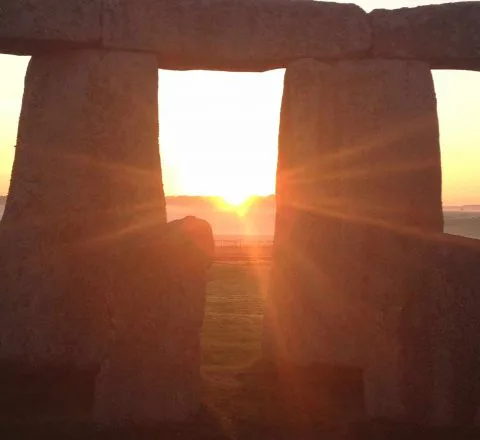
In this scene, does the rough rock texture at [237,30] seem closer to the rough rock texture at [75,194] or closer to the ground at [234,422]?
the rough rock texture at [75,194]

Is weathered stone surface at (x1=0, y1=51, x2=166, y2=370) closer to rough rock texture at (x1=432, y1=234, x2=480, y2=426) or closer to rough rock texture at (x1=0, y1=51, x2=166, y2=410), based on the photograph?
rough rock texture at (x1=0, y1=51, x2=166, y2=410)

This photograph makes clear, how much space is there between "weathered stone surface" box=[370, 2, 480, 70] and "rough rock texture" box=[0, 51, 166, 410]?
2206 mm

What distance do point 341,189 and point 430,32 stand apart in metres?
1.74

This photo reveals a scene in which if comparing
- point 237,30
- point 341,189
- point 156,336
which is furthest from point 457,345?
point 237,30

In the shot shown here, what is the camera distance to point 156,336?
4465mm

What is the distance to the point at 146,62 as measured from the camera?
5.71 metres

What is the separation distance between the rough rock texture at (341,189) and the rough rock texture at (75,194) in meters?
1.27

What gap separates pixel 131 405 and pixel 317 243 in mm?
2275

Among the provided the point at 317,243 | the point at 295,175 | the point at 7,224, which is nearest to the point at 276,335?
the point at 317,243

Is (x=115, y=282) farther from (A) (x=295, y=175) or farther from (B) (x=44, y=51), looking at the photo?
(B) (x=44, y=51)

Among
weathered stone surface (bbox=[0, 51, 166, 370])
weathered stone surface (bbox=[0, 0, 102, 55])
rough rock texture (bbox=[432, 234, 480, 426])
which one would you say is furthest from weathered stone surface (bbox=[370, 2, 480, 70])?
weathered stone surface (bbox=[0, 0, 102, 55])

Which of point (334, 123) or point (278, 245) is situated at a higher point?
point (334, 123)

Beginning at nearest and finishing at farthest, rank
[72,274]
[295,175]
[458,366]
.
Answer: [458,366] < [72,274] < [295,175]

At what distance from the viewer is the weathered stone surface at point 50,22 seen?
18.1ft
